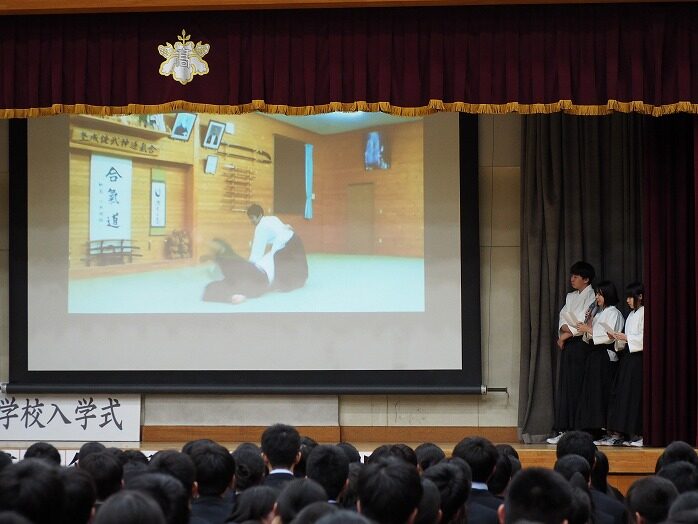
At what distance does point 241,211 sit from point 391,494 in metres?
5.29

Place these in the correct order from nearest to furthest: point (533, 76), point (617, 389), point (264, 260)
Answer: point (533, 76) < point (617, 389) < point (264, 260)

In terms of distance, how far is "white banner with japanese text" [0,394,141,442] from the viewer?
297 inches

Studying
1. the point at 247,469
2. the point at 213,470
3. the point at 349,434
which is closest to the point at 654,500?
the point at 213,470

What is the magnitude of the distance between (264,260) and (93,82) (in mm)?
1917

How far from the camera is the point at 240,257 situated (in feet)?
25.0

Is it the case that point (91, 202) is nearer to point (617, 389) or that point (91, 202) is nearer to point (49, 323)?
point (49, 323)

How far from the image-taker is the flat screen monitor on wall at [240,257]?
24.8ft

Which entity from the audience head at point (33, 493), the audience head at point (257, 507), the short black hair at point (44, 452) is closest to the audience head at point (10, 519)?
the audience head at point (33, 493)

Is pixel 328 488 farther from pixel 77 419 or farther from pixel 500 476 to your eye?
pixel 77 419

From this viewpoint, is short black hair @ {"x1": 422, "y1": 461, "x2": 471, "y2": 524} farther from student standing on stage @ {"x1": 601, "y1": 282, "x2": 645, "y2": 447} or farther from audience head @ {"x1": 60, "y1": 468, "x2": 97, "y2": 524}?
student standing on stage @ {"x1": 601, "y1": 282, "x2": 645, "y2": 447}

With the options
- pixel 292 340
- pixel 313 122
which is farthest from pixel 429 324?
pixel 313 122

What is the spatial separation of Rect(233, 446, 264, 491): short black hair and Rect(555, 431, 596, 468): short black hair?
118 cm

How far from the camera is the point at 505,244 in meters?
7.75

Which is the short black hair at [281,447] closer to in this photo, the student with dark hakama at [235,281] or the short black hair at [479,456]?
the short black hair at [479,456]
